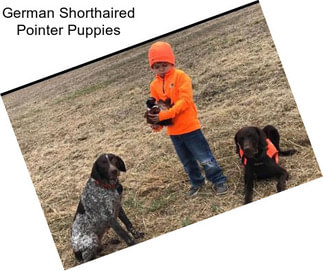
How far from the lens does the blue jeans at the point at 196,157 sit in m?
4.35

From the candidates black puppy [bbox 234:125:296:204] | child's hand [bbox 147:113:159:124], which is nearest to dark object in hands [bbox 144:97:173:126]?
child's hand [bbox 147:113:159:124]

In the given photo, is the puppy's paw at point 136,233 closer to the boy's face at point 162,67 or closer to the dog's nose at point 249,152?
the dog's nose at point 249,152

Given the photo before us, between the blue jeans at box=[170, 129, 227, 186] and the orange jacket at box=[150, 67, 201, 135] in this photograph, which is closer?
the orange jacket at box=[150, 67, 201, 135]

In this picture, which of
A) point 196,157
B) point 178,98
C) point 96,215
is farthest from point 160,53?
point 96,215

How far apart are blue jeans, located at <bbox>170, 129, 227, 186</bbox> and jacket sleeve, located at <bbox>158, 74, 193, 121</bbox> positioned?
0.32m

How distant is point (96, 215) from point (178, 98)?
4.78 ft

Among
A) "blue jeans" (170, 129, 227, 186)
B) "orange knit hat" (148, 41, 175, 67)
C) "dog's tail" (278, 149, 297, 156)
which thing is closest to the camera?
"orange knit hat" (148, 41, 175, 67)

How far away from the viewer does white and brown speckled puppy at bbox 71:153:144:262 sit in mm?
4082

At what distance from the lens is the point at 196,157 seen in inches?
173

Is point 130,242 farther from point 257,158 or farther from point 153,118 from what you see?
point 257,158

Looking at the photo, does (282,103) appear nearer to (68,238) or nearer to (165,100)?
(165,100)

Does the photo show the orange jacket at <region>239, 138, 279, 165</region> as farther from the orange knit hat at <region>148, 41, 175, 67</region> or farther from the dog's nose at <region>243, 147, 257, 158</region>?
the orange knit hat at <region>148, 41, 175, 67</region>

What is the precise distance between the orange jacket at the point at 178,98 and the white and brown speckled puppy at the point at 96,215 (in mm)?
717

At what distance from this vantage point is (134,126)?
6.14 m
